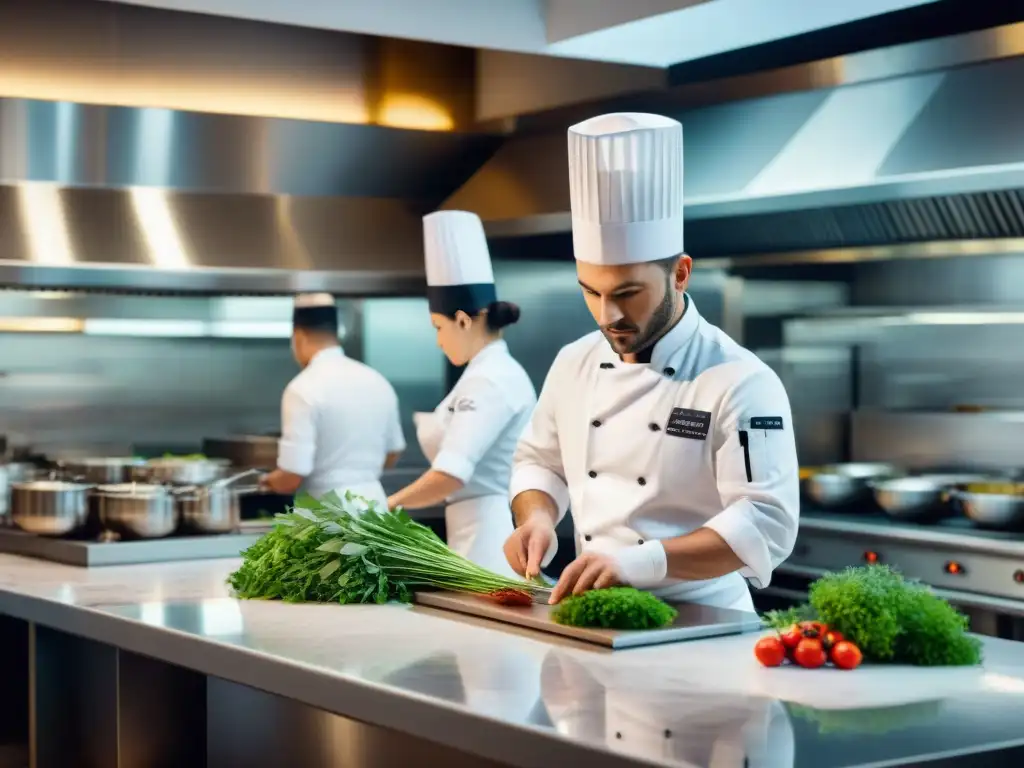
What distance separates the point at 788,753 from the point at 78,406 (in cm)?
A: 462

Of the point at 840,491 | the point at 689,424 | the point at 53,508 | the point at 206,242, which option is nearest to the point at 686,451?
the point at 689,424

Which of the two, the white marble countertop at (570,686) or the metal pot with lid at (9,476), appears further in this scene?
the metal pot with lid at (9,476)

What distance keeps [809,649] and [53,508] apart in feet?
8.32

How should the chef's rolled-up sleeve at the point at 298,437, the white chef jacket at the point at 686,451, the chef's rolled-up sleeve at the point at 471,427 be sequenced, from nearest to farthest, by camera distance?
1. the white chef jacket at the point at 686,451
2. the chef's rolled-up sleeve at the point at 471,427
3. the chef's rolled-up sleeve at the point at 298,437

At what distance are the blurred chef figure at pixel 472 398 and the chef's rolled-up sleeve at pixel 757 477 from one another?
1.47 metres

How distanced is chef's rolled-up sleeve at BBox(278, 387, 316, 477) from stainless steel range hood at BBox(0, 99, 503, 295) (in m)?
0.88

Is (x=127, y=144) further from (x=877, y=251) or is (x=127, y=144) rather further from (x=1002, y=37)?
(x=1002, y=37)

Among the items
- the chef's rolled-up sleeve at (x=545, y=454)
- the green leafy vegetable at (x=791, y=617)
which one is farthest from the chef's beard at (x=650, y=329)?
the green leafy vegetable at (x=791, y=617)

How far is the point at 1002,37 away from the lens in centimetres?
384

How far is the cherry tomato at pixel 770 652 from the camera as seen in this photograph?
2398 millimetres

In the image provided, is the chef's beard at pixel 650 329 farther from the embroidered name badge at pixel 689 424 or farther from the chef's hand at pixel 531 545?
the chef's hand at pixel 531 545

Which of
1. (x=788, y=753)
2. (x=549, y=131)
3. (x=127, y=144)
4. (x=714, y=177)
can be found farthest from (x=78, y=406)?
(x=788, y=753)

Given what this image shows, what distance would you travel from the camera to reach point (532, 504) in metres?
3.18

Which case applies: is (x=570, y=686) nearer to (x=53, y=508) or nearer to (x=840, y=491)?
(x=53, y=508)
